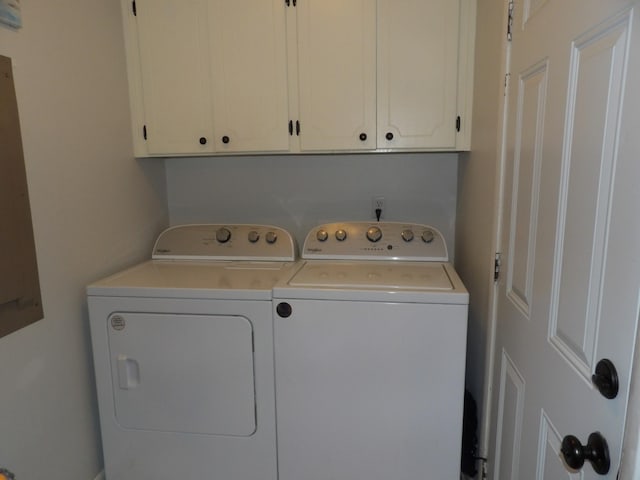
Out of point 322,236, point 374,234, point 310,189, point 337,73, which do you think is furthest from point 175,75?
point 374,234

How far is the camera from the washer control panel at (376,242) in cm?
189

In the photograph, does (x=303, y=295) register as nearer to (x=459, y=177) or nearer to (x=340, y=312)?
(x=340, y=312)

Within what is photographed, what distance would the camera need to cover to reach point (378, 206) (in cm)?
221

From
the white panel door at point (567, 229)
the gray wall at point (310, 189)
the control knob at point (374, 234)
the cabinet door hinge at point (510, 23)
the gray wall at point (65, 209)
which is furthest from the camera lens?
the gray wall at point (310, 189)

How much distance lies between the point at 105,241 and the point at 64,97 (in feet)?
1.99

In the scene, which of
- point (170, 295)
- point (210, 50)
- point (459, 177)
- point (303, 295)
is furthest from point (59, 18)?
point (459, 177)

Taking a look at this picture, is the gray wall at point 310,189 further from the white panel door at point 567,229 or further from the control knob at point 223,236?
the white panel door at point 567,229

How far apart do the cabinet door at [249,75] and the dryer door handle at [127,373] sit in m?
1.01

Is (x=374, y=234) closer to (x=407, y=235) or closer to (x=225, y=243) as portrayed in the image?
(x=407, y=235)

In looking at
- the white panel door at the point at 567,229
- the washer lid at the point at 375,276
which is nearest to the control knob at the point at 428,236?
the washer lid at the point at 375,276

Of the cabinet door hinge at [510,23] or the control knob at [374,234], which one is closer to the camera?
the cabinet door hinge at [510,23]

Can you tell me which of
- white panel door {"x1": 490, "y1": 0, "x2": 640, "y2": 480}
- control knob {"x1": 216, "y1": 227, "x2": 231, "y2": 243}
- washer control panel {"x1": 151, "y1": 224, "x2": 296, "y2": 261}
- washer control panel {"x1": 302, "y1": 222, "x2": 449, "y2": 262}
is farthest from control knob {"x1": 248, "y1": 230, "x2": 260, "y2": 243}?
white panel door {"x1": 490, "y1": 0, "x2": 640, "y2": 480}

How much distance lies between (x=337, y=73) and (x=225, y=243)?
38.0 inches

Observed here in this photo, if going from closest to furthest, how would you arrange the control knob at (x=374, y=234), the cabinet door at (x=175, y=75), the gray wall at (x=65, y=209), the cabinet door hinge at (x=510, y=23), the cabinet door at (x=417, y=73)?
the cabinet door hinge at (x=510, y=23) → the gray wall at (x=65, y=209) → the cabinet door at (x=417, y=73) → the cabinet door at (x=175, y=75) → the control knob at (x=374, y=234)
